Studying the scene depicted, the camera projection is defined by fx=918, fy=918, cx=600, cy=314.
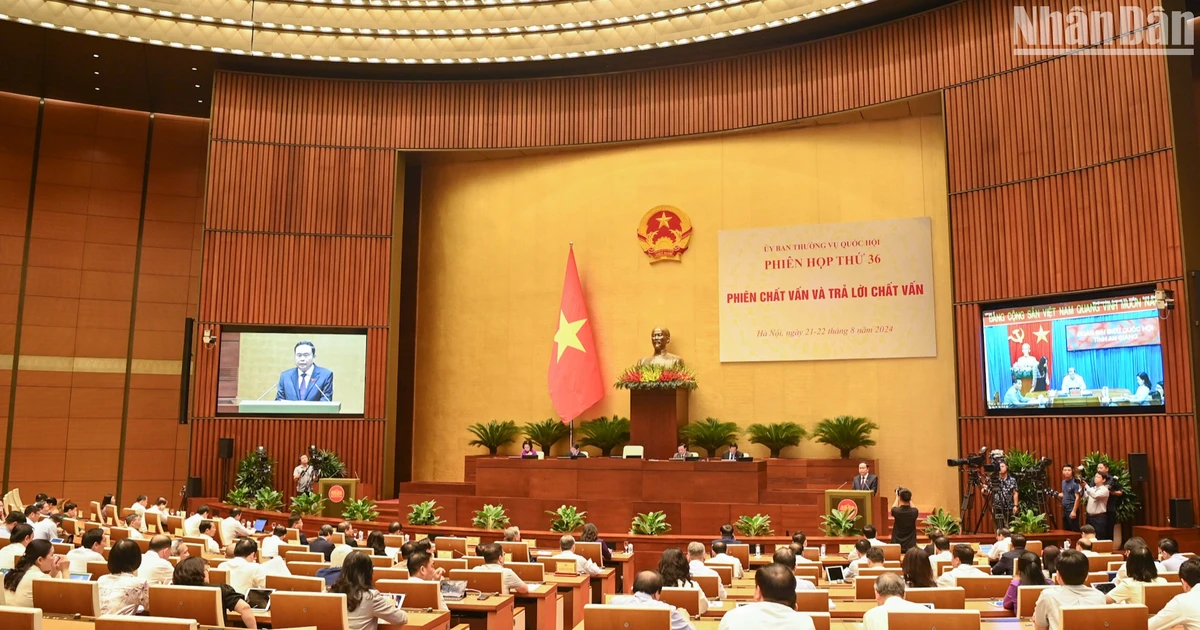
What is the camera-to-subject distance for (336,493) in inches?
514

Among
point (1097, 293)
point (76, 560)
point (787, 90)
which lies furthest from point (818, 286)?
point (76, 560)

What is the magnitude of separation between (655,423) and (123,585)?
9.26m

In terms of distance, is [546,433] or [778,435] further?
[546,433]

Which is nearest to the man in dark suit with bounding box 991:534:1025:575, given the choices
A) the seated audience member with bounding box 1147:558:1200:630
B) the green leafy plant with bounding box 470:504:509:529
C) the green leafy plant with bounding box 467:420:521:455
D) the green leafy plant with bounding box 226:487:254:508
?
the seated audience member with bounding box 1147:558:1200:630

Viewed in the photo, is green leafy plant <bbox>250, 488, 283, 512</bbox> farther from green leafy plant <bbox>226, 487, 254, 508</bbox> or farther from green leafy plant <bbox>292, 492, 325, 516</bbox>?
green leafy plant <bbox>292, 492, 325, 516</bbox>

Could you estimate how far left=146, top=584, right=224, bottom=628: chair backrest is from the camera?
4.29m

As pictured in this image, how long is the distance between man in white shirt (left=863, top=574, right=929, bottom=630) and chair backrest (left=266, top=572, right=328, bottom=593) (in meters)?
2.76

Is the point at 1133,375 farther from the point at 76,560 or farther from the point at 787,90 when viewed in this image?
the point at 76,560

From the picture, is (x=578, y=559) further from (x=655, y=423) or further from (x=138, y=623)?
(x=655, y=423)

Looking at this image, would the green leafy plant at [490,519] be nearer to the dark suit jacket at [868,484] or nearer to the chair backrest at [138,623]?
the dark suit jacket at [868,484]

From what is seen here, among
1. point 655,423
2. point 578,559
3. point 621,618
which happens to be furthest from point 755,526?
point 621,618

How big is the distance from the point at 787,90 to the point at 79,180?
12.6m

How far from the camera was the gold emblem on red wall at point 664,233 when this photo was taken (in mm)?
15328

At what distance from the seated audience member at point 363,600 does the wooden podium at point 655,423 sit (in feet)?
29.4
